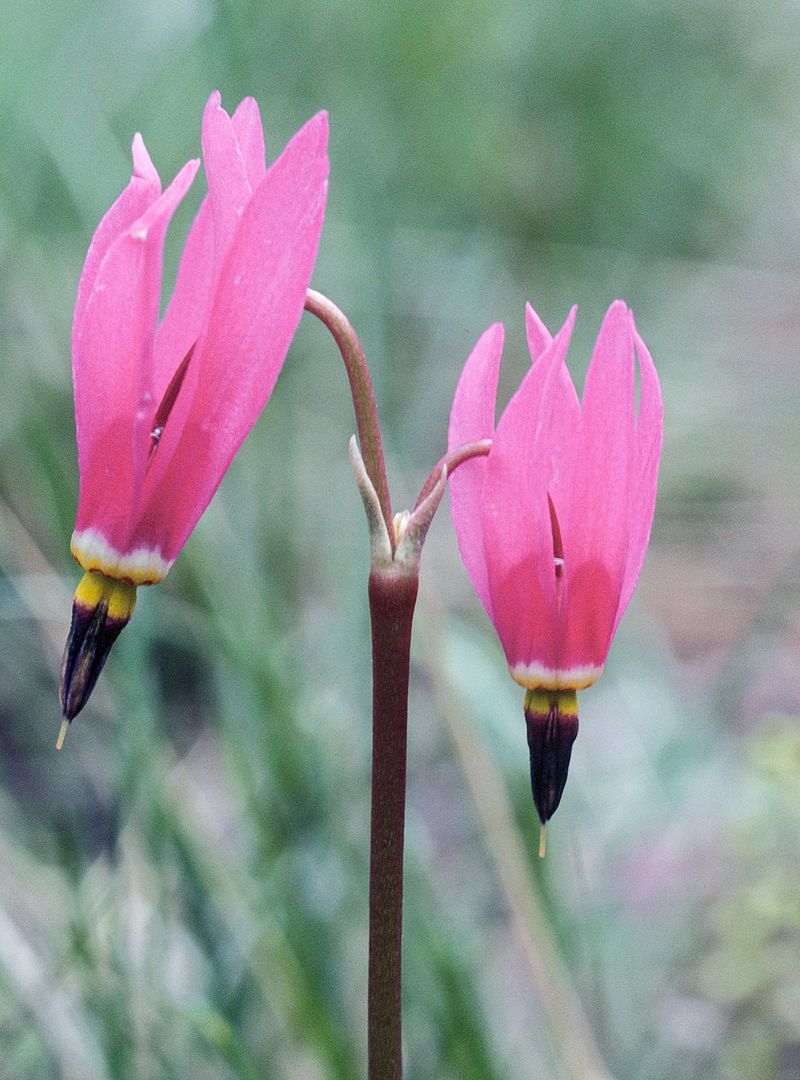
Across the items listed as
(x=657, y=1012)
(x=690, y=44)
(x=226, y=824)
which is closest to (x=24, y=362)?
(x=226, y=824)

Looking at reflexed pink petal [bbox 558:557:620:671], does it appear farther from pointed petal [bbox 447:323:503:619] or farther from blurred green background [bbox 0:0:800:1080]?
blurred green background [bbox 0:0:800:1080]

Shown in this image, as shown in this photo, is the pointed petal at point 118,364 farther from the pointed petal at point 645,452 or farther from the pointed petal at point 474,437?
the pointed petal at point 645,452

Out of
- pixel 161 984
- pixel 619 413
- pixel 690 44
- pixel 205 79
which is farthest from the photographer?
pixel 690 44

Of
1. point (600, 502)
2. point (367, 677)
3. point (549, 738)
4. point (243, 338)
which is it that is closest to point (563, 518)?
point (600, 502)

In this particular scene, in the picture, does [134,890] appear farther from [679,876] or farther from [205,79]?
[205,79]

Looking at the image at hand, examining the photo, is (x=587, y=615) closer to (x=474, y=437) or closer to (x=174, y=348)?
(x=474, y=437)

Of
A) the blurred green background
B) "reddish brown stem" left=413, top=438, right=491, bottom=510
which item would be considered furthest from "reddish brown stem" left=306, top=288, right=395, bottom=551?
the blurred green background
